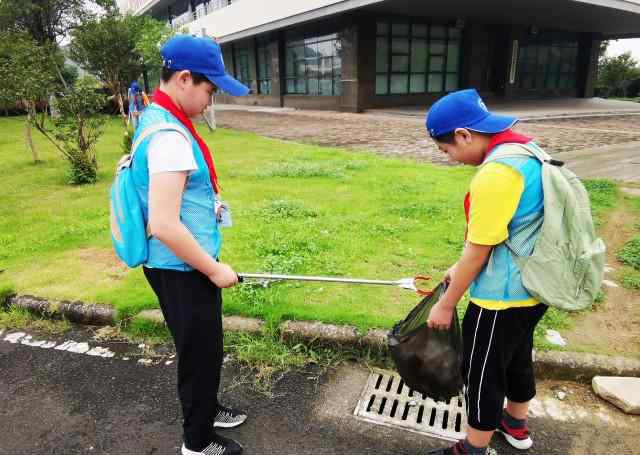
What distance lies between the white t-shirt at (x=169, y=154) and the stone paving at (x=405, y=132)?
307 inches

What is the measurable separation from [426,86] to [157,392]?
21.3 m

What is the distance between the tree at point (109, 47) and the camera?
14.9 meters

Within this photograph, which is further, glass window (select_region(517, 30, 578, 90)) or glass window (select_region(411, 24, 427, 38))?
glass window (select_region(517, 30, 578, 90))

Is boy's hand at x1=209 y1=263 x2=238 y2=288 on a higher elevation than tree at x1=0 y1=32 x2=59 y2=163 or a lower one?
lower

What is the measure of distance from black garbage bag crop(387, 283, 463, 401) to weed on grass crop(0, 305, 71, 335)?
8.99ft

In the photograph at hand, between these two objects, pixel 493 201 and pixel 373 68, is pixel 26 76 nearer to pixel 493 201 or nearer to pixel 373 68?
pixel 493 201

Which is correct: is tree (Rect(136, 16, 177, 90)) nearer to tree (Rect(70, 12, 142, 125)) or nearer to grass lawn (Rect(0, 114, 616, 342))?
tree (Rect(70, 12, 142, 125))

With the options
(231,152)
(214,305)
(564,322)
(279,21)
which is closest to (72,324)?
(214,305)

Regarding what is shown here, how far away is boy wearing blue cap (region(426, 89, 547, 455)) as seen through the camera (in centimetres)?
165

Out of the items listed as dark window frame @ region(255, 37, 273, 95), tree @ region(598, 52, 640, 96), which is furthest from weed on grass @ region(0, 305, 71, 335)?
tree @ region(598, 52, 640, 96)

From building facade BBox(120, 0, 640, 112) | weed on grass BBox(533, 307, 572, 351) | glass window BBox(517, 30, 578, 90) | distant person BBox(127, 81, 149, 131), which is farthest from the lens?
glass window BBox(517, 30, 578, 90)

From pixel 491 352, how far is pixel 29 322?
3462 mm

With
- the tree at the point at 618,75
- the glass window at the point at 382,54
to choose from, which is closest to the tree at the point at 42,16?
the glass window at the point at 382,54

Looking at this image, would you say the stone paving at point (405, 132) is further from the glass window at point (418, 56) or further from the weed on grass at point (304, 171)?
the glass window at point (418, 56)
